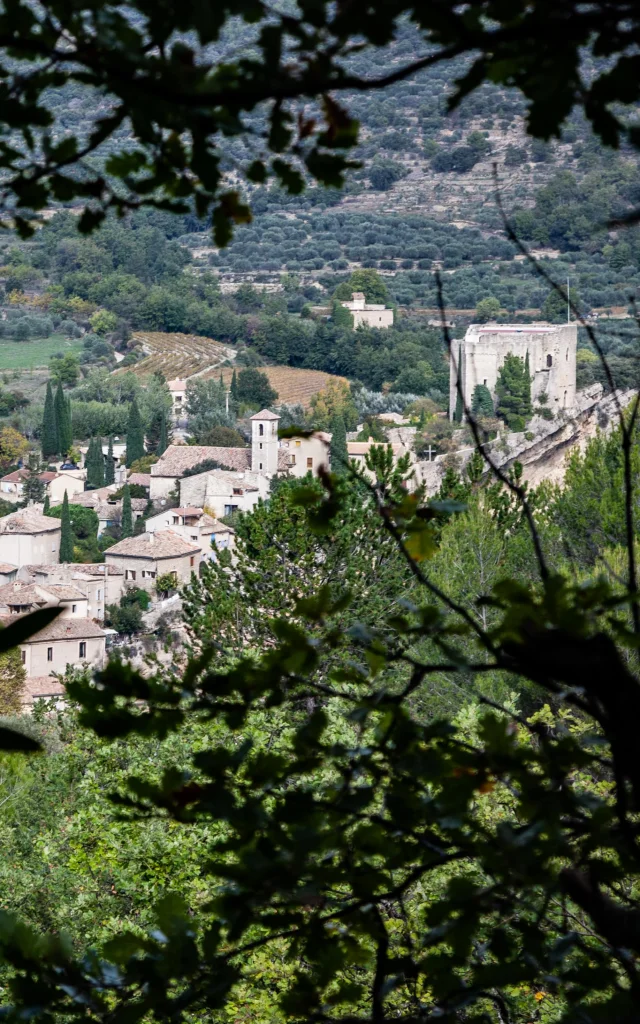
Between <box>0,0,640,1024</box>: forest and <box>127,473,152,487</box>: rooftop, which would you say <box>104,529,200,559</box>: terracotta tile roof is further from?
<box>0,0,640,1024</box>: forest

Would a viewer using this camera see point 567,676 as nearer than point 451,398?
Yes

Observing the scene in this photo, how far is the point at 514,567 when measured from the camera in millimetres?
14773

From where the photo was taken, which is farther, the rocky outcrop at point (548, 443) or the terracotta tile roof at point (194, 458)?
the terracotta tile roof at point (194, 458)

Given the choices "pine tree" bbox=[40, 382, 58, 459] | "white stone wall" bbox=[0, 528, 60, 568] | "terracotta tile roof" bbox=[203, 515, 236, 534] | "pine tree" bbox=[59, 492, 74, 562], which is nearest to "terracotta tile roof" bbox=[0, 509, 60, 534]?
"white stone wall" bbox=[0, 528, 60, 568]

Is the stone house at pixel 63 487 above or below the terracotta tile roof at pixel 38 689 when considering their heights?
above

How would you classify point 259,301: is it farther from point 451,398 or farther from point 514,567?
point 514,567

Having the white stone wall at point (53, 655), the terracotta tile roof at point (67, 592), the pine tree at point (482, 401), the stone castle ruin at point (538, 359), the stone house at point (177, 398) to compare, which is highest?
the stone castle ruin at point (538, 359)

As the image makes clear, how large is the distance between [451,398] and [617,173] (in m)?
31.6

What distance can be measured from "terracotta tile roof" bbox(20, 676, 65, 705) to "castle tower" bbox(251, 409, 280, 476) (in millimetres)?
18693

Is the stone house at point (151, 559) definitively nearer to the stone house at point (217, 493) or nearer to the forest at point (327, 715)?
the stone house at point (217, 493)

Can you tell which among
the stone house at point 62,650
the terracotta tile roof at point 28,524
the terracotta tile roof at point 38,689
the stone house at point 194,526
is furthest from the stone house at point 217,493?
the terracotta tile roof at point 38,689

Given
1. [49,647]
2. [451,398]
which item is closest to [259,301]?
[451,398]

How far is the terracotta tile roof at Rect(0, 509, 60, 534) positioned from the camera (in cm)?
3700

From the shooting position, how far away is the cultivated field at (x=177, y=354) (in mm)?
67125
